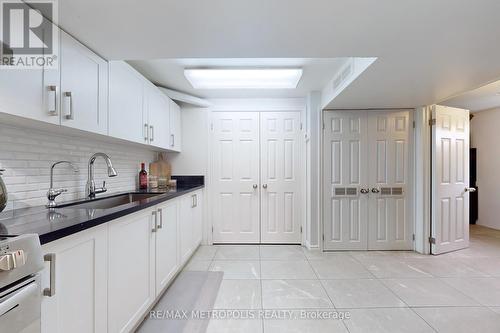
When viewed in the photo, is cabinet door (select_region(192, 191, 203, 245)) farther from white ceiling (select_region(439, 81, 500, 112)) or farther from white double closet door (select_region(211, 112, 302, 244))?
white ceiling (select_region(439, 81, 500, 112))

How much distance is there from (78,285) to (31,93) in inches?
38.7

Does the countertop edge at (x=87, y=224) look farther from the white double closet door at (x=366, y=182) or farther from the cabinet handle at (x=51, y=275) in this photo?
the white double closet door at (x=366, y=182)

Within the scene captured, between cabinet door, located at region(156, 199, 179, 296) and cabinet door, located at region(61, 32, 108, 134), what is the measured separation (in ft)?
2.73

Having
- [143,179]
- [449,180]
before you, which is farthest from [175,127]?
[449,180]

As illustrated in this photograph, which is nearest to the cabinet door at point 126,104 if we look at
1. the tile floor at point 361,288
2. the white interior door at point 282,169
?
the tile floor at point 361,288

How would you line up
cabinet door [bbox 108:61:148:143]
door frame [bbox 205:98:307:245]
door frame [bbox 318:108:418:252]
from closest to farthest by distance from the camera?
cabinet door [bbox 108:61:148:143], door frame [bbox 318:108:418:252], door frame [bbox 205:98:307:245]

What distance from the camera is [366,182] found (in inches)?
136

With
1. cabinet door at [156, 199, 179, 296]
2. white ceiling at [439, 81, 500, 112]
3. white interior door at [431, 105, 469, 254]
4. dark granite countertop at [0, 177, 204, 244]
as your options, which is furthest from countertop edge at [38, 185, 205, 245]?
white ceiling at [439, 81, 500, 112]

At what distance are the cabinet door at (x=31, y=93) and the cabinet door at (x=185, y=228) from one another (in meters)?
1.51

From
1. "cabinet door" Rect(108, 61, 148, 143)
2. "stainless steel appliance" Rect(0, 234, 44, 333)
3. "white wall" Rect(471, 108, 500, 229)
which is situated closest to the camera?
"stainless steel appliance" Rect(0, 234, 44, 333)

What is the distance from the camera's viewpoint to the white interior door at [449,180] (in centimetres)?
328

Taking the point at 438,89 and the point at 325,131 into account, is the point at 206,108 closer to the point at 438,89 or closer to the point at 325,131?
the point at 325,131

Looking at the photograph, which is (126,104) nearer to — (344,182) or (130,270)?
(130,270)

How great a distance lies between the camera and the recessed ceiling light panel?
265 cm
